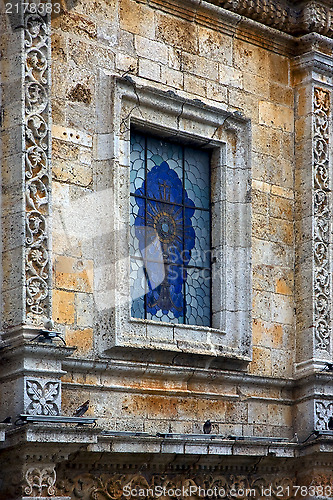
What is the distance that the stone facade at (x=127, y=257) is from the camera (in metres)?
10.6

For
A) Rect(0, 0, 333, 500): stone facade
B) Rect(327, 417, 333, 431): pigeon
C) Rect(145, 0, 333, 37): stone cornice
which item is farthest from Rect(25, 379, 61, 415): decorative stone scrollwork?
Rect(145, 0, 333, 37): stone cornice

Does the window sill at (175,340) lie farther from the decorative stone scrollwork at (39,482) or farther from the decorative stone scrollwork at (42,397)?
the decorative stone scrollwork at (39,482)

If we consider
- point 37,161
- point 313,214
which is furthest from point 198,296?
point 37,161

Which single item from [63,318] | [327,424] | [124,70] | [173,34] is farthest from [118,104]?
[327,424]

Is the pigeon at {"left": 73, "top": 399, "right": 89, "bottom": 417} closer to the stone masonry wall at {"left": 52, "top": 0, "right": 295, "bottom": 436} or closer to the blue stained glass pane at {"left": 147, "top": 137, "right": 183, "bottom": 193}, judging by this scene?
the stone masonry wall at {"left": 52, "top": 0, "right": 295, "bottom": 436}

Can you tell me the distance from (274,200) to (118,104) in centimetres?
222

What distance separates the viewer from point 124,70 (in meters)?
11.9

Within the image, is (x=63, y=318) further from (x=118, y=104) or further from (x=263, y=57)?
(x=263, y=57)

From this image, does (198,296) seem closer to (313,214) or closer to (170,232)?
(170,232)

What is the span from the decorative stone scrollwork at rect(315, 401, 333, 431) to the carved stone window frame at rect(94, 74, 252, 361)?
96 centimetres

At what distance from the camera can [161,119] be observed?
39.7 ft

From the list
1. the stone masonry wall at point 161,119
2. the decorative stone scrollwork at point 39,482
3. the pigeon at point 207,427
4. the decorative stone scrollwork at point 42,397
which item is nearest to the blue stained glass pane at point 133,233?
the stone masonry wall at point 161,119

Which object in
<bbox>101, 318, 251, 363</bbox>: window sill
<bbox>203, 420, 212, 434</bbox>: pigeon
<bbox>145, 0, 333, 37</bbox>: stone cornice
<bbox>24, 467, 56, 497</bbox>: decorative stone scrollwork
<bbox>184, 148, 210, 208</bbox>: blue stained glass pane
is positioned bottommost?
<bbox>24, 467, 56, 497</bbox>: decorative stone scrollwork

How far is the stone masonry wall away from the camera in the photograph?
11117 mm
